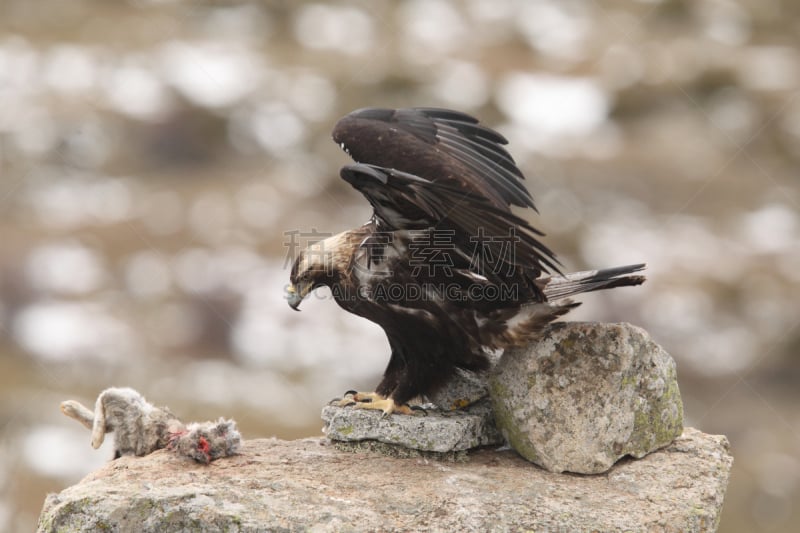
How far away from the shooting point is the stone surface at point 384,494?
720 cm

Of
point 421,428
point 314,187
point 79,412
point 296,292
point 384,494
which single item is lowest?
point 384,494

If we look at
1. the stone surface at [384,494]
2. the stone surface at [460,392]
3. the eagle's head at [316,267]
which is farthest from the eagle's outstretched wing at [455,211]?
the stone surface at [384,494]

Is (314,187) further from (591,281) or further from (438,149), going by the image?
(591,281)

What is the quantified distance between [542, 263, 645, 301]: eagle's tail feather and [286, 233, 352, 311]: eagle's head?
1.83 meters

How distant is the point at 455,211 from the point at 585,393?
1.94 metres

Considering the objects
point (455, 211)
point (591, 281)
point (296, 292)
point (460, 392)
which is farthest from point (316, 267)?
point (591, 281)

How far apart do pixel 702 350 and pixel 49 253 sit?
21.5m

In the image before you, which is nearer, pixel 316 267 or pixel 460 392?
pixel 316 267

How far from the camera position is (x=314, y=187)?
3769cm

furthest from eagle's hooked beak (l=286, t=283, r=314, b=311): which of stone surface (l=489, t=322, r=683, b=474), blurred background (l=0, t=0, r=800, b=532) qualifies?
blurred background (l=0, t=0, r=800, b=532)

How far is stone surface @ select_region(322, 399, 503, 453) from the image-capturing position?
838 cm

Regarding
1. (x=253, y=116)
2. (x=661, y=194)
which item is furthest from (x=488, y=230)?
(x=253, y=116)

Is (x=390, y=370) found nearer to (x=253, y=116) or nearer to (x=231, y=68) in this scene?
(x=253, y=116)

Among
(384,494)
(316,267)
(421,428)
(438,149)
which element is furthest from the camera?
(438,149)
